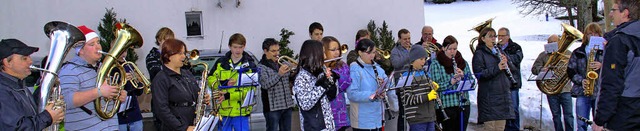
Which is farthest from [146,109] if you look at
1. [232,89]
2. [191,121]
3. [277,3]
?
[277,3]

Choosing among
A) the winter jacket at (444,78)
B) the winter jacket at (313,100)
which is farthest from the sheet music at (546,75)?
the winter jacket at (313,100)

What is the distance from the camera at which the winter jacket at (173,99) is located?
17.6ft

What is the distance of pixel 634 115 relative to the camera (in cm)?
485

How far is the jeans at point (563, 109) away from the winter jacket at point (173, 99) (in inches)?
204

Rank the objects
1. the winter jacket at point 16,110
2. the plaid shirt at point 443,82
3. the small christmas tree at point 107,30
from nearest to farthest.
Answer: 1. the winter jacket at point 16,110
2. the plaid shirt at point 443,82
3. the small christmas tree at point 107,30

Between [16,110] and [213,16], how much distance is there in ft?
30.7

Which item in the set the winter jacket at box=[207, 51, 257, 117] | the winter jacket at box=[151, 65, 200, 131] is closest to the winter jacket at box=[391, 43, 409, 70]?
the winter jacket at box=[207, 51, 257, 117]

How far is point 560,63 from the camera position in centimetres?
831

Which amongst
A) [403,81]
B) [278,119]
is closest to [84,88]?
[278,119]

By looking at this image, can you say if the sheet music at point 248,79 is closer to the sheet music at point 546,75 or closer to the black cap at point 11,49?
the black cap at point 11,49

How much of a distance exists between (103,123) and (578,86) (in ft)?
18.3

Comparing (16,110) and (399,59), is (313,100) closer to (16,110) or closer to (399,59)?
(399,59)

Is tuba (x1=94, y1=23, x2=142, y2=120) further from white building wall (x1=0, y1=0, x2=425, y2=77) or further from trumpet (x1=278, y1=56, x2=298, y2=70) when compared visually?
white building wall (x1=0, y1=0, x2=425, y2=77)

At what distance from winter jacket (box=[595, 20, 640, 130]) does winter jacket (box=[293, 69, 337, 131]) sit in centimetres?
239
